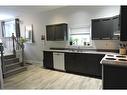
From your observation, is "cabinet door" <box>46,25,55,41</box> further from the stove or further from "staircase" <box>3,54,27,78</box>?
the stove

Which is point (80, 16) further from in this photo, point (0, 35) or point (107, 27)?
point (0, 35)

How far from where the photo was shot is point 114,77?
2.40m

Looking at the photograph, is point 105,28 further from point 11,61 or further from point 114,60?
point 11,61

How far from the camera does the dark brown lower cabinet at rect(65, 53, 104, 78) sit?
418cm

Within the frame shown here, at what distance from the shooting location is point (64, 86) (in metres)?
3.54

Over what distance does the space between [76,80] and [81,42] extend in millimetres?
1858

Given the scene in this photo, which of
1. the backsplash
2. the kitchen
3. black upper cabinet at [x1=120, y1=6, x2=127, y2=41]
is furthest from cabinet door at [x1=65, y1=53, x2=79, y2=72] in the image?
black upper cabinet at [x1=120, y1=6, x2=127, y2=41]

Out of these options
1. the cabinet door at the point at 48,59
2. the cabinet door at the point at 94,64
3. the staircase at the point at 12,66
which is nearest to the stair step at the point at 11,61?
the staircase at the point at 12,66

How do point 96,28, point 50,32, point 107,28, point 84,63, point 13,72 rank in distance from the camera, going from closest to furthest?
point 107,28, point 96,28, point 84,63, point 13,72, point 50,32

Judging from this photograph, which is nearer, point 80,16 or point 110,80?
point 110,80

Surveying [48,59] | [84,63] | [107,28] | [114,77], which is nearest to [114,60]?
[114,77]

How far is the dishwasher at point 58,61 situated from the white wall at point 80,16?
70cm

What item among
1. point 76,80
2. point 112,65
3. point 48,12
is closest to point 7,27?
point 48,12

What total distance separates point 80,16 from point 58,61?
2.12 meters
